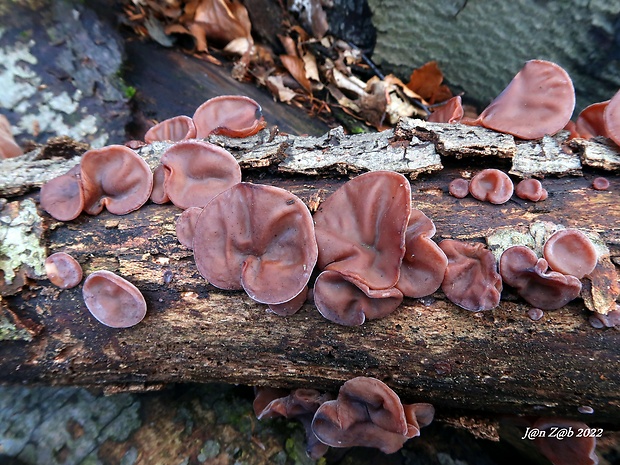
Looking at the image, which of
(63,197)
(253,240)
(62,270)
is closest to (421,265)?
(253,240)

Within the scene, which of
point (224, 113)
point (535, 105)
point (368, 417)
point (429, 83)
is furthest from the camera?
point (429, 83)

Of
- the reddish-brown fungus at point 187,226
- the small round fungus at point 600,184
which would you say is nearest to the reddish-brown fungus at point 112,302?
the reddish-brown fungus at point 187,226

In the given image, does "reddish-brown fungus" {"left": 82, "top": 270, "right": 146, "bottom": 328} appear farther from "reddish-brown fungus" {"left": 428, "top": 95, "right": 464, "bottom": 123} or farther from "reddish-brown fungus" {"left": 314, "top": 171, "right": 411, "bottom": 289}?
"reddish-brown fungus" {"left": 428, "top": 95, "right": 464, "bottom": 123}

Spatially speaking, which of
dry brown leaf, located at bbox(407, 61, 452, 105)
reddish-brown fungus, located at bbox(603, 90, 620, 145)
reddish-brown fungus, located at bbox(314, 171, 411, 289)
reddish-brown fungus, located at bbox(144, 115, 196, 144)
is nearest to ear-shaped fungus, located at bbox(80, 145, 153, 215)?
reddish-brown fungus, located at bbox(144, 115, 196, 144)

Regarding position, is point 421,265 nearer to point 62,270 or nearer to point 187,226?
point 187,226

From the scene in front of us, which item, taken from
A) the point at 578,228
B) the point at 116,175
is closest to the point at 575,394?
the point at 578,228
